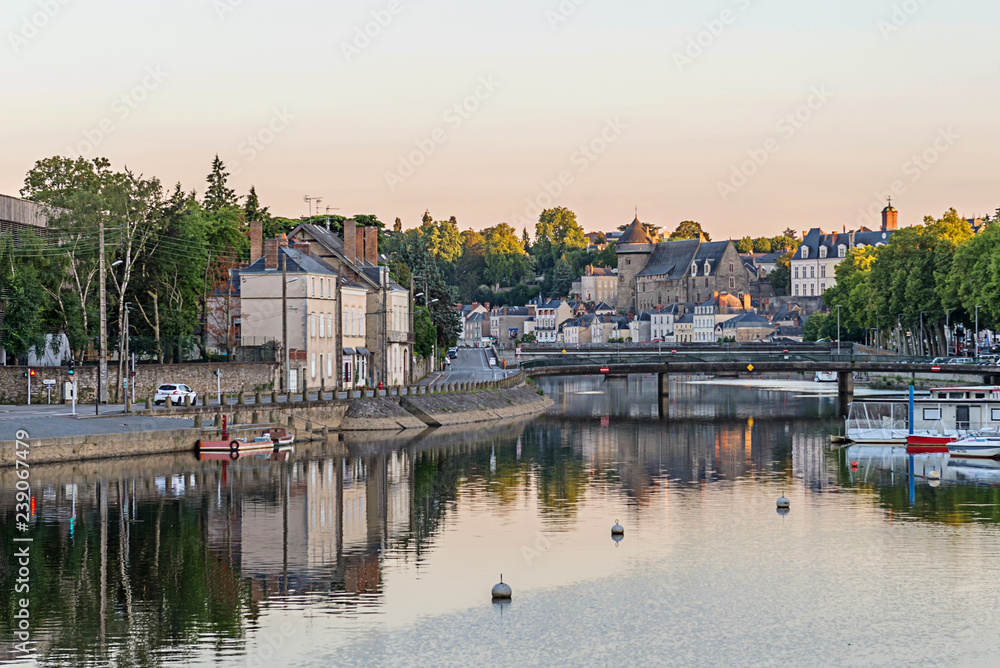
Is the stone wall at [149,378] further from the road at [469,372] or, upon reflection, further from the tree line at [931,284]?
the tree line at [931,284]

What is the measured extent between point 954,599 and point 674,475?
29.1 meters

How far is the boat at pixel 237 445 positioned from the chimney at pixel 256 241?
26.4 meters

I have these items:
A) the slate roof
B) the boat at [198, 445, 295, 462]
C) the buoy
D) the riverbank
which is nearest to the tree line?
the riverbank

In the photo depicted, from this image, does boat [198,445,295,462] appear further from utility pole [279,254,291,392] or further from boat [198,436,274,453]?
utility pole [279,254,291,392]

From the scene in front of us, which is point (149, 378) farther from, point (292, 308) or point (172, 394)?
point (292, 308)

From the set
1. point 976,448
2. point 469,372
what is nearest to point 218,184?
point 469,372

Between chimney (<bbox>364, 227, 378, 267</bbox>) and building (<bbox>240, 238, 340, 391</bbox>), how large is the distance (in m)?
20.5

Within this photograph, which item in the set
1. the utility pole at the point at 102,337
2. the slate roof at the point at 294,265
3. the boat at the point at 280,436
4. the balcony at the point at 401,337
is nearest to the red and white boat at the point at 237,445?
the boat at the point at 280,436

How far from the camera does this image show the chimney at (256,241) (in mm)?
92688

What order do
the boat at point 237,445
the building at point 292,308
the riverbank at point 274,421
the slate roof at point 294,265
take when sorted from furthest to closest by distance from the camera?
the slate roof at point 294,265
the building at point 292,308
the boat at point 237,445
the riverbank at point 274,421

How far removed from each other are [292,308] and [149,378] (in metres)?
12.7

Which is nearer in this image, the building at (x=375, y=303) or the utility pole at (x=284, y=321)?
the utility pole at (x=284, y=321)

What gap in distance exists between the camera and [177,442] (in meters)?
65.0

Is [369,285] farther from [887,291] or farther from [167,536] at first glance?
[887,291]
